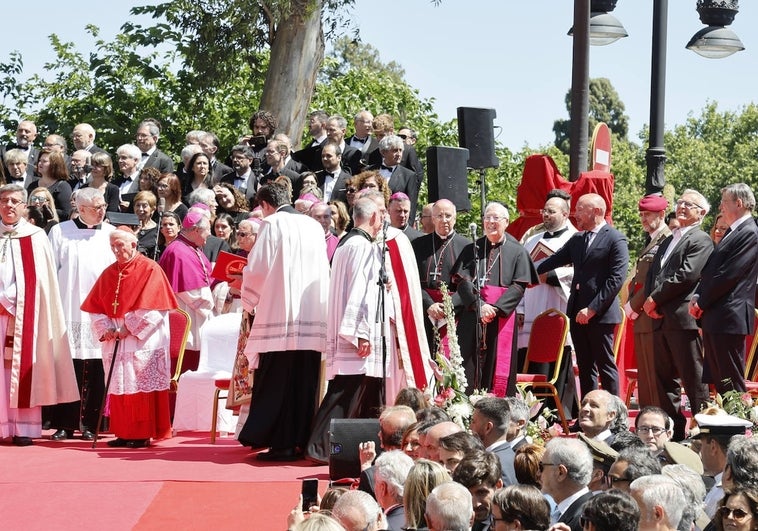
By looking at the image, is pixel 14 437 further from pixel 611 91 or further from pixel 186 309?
pixel 611 91

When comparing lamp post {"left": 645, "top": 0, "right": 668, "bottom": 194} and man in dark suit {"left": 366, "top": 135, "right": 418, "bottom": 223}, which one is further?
man in dark suit {"left": 366, "top": 135, "right": 418, "bottom": 223}

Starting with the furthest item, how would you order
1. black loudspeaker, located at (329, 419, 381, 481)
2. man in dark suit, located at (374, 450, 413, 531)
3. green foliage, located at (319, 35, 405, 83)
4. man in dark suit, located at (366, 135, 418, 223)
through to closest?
green foliage, located at (319, 35, 405, 83)
man in dark suit, located at (366, 135, 418, 223)
black loudspeaker, located at (329, 419, 381, 481)
man in dark suit, located at (374, 450, 413, 531)

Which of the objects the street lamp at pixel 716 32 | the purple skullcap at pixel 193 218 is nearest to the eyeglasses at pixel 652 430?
the purple skullcap at pixel 193 218

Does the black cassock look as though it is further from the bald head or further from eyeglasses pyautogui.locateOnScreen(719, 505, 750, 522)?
eyeglasses pyautogui.locateOnScreen(719, 505, 750, 522)

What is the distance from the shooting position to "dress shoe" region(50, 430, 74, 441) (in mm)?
13094

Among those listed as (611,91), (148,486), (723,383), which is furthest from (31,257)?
(611,91)

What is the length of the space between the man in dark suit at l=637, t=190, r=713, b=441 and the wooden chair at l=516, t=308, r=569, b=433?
2.81 ft

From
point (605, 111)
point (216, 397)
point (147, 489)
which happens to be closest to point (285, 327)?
point (216, 397)

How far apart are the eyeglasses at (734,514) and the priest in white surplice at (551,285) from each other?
25.2ft

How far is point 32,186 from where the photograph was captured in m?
16.7

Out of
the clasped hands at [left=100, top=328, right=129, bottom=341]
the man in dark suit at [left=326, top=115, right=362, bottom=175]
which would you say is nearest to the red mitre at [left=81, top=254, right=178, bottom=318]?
the clasped hands at [left=100, top=328, right=129, bottom=341]

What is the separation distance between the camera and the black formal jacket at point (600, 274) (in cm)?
1245

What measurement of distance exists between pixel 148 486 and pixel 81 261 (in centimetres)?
425

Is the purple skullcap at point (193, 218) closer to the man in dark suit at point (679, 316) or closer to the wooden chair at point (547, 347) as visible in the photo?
the wooden chair at point (547, 347)
